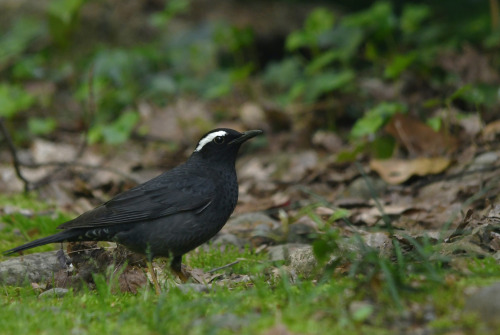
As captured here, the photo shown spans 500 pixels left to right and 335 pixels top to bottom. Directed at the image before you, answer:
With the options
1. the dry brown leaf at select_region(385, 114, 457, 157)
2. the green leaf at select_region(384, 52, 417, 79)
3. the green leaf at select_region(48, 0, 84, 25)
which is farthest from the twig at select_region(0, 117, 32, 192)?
the green leaf at select_region(384, 52, 417, 79)

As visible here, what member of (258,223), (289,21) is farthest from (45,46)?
(258,223)

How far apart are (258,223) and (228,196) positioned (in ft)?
4.75

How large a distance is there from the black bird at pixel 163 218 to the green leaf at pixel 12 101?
521 cm

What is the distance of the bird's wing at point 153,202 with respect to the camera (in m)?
5.21

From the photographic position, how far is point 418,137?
8039 millimetres

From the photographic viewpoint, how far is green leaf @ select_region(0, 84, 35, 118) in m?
9.93

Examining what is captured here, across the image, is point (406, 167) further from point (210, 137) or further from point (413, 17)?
point (413, 17)

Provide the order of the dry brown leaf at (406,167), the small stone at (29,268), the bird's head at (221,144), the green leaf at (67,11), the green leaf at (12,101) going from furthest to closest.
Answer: the green leaf at (67,11) < the green leaf at (12,101) < the dry brown leaf at (406,167) < the bird's head at (221,144) < the small stone at (29,268)

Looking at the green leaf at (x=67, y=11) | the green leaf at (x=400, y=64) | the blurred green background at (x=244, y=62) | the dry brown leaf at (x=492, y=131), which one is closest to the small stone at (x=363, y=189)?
the blurred green background at (x=244, y=62)

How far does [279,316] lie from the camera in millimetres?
3293

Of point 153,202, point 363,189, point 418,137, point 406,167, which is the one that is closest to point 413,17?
point 418,137

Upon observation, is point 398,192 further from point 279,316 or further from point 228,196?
point 279,316

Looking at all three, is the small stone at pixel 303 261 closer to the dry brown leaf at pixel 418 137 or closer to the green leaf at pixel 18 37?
the dry brown leaf at pixel 418 137

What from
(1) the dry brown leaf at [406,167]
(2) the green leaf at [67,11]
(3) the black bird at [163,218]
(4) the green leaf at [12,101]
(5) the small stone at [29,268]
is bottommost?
(1) the dry brown leaf at [406,167]
